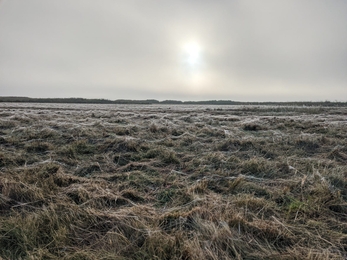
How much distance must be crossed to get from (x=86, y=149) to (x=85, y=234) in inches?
162

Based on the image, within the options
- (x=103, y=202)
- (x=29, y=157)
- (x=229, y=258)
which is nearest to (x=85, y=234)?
(x=103, y=202)

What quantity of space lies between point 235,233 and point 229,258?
0.37 metres

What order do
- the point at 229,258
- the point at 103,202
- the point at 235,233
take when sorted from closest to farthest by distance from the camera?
the point at 229,258, the point at 235,233, the point at 103,202

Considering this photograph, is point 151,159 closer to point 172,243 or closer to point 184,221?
point 184,221

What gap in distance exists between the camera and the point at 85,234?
8.05 feet

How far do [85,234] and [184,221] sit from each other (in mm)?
1136

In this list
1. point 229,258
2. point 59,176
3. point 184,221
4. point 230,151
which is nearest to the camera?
point 229,258

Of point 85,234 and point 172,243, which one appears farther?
point 85,234

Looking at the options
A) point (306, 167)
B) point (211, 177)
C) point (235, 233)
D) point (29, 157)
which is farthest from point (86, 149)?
point (306, 167)

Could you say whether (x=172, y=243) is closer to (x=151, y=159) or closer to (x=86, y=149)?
(x=151, y=159)

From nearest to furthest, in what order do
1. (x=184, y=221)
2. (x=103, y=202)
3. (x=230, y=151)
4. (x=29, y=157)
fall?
(x=184, y=221) → (x=103, y=202) → (x=29, y=157) → (x=230, y=151)

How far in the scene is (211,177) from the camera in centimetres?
420

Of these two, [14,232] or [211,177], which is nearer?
[14,232]

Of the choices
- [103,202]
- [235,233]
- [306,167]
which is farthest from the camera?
[306,167]
